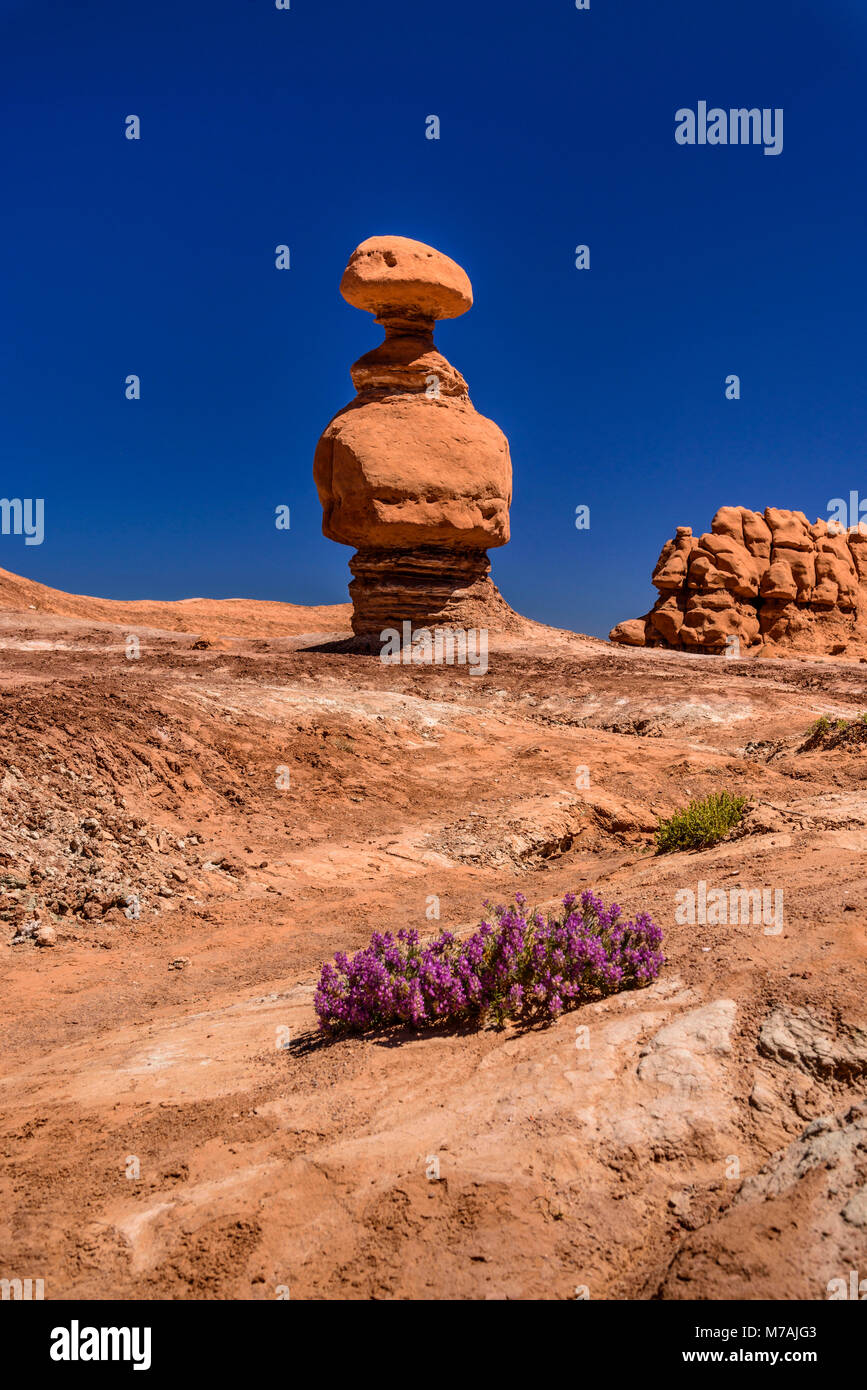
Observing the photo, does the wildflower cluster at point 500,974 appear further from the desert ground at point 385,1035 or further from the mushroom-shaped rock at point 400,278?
the mushroom-shaped rock at point 400,278

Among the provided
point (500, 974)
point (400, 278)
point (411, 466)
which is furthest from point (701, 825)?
point (400, 278)

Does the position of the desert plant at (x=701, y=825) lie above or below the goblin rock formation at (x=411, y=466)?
below

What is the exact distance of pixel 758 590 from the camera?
27.7m

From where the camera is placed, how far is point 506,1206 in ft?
7.78

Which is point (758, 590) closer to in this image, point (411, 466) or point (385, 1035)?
point (411, 466)

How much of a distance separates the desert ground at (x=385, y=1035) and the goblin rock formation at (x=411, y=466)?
803cm

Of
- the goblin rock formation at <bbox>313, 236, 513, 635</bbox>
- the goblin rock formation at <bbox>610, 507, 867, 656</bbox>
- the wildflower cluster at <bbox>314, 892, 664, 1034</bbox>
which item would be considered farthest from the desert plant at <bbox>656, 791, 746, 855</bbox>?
the goblin rock formation at <bbox>610, 507, 867, 656</bbox>

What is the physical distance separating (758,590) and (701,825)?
23196mm

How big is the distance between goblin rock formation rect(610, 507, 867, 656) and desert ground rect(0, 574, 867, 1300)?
55.4 feet

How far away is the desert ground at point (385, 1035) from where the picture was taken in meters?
2.29

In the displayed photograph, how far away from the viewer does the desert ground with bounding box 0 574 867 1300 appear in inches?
90.2

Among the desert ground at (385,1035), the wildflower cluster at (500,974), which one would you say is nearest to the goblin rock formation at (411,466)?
the desert ground at (385,1035)

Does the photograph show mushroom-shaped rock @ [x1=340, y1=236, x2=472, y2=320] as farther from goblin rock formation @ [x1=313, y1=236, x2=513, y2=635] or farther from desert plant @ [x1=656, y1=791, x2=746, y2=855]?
desert plant @ [x1=656, y1=791, x2=746, y2=855]
